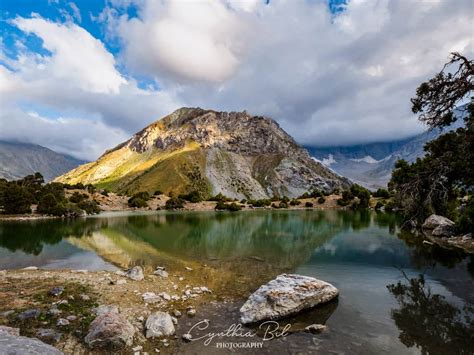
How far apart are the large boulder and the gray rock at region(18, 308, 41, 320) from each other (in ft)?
32.0

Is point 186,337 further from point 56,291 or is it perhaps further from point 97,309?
point 56,291

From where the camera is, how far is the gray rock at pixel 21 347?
8.90 metres

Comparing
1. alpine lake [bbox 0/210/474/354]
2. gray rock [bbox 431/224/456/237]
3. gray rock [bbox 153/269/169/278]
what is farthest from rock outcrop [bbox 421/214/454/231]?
gray rock [bbox 153/269/169/278]

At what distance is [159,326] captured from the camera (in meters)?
13.9

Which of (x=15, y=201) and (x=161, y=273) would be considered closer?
(x=161, y=273)

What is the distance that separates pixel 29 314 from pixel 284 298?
12312mm

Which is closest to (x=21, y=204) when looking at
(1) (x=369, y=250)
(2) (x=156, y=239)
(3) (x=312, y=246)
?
(2) (x=156, y=239)

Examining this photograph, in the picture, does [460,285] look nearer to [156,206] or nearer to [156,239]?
[156,239]

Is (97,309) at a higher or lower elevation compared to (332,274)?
lower

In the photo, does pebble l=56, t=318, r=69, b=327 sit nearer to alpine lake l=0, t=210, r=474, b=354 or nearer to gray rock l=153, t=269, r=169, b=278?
alpine lake l=0, t=210, r=474, b=354

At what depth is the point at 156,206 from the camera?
463 feet

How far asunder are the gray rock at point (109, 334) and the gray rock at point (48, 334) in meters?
1.17

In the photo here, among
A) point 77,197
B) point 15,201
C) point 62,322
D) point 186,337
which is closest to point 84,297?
point 62,322

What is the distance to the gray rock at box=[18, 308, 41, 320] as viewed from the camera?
14.4m
